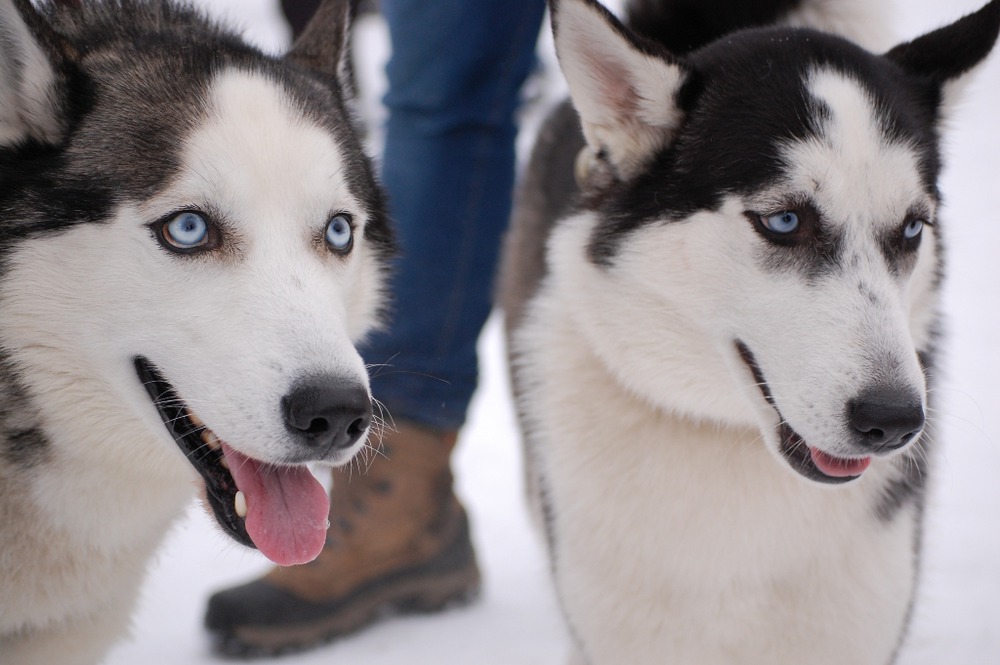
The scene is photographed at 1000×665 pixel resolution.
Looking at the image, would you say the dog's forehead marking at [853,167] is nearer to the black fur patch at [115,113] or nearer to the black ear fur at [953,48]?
the black ear fur at [953,48]

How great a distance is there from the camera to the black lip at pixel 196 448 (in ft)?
5.83

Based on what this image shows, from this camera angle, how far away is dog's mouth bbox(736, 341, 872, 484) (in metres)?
1.93

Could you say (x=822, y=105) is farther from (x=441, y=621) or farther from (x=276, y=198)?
(x=441, y=621)

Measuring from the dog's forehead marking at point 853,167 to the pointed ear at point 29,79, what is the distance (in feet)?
4.65

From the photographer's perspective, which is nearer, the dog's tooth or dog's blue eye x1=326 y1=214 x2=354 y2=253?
the dog's tooth

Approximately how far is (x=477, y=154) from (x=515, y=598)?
1432 millimetres

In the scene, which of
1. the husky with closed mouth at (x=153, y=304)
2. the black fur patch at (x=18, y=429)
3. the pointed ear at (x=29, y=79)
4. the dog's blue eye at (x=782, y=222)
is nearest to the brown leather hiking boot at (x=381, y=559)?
the husky with closed mouth at (x=153, y=304)

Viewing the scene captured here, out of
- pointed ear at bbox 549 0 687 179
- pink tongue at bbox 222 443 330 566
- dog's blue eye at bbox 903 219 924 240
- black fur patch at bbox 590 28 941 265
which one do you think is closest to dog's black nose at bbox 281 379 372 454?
pink tongue at bbox 222 443 330 566

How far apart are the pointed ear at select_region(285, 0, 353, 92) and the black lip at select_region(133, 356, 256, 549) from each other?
892mm

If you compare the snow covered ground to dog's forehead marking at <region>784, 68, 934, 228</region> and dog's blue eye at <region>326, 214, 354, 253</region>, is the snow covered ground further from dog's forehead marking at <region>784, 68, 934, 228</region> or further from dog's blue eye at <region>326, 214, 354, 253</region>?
dog's blue eye at <region>326, 214, 354, 253</region>

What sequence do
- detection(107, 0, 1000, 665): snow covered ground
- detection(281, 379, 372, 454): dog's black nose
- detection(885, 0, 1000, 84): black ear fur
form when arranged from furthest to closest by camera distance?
detection(107, 0, 1000, 665): snow covered ground, detection(885, 0, 1000, 84): black ear fur, detection(281, 379, 372, 454): dog's black nose

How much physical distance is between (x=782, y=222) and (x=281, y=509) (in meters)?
1.15

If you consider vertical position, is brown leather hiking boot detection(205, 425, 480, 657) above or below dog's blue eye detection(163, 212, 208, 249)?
below

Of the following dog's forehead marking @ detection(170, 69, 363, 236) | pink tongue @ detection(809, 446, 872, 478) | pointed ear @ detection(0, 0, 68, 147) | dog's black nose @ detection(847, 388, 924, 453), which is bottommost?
pink tongue @ detection(809, 446, 872, 478)
